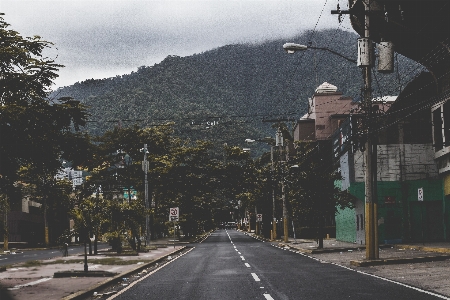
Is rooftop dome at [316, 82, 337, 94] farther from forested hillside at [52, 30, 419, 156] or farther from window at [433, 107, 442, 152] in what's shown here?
window at [433, 107, 442, 152]

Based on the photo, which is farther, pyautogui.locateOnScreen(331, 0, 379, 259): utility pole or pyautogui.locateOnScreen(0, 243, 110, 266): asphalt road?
pyautogui.locateOnScreen(0, 243, 110, 266): asphalt road

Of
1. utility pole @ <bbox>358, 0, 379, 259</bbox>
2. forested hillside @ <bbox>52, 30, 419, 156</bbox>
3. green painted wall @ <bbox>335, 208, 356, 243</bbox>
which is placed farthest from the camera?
forested hillside @ <bbox>52, 30, 419, 156</bbox>

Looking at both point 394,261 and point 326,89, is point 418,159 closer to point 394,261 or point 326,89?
point 394,261

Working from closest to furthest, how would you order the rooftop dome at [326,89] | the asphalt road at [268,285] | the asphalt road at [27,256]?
the asphalt road at [268,285] → the asphalt road at [27,256] → the rooftop dome at [326,89]

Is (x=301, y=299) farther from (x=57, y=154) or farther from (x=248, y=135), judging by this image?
(x=248, y=135)

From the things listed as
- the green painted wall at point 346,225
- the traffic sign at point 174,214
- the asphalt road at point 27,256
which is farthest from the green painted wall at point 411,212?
the asphalt road at point 27,256

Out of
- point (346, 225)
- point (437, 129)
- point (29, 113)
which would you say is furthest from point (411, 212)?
point (29, 113)

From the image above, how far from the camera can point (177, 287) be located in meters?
17.1

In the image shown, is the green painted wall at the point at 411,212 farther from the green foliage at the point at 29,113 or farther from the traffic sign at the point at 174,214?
the green foliage at the point at 29,113

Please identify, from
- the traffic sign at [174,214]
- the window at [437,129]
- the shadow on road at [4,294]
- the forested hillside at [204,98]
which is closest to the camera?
the shadow on road at [4,294]

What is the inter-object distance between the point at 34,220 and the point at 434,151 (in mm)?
57825

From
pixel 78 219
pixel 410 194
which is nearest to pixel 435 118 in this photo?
pixel 410 194

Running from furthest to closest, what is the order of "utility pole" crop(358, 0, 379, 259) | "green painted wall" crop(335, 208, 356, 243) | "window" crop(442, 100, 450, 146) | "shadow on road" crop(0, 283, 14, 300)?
"green painted wall" crop(335, 208, 356, 243), "window" crop(442, 100, 450, 146), "utility pole" crop(358, 0, 379, 259), "shadow on road" crop(0, 283, 14, 300)

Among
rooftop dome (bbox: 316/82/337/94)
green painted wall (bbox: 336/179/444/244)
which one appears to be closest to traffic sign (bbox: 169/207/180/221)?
green painted wall (bbox: 336/179/444/244)
